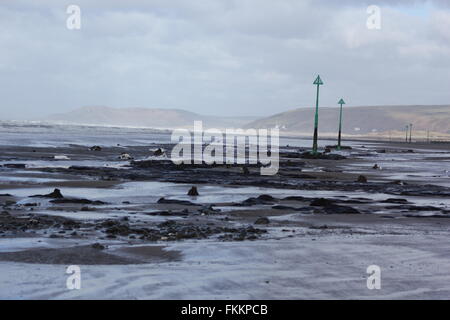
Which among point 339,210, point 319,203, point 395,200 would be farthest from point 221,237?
point 395,200

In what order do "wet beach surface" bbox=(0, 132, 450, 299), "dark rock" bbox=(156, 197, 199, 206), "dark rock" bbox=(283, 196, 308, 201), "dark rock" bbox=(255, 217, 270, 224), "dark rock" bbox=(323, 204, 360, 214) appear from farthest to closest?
"dark rock" bbox=(283, 196, 308, 201) → "dark rock" bbox=(156, 197, 199, 206) → "dark rock" bbox=(323, 204, 360, 214) → "dark rock" bbox=(255, 217, 270, 224) → "wet beach surface" bbox=(0, 132, 450, 299)

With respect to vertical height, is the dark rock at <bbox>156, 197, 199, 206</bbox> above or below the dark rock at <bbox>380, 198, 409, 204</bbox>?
above

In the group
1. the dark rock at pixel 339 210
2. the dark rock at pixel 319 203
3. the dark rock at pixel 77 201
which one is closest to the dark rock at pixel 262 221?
the dark rock at pixel 339 210

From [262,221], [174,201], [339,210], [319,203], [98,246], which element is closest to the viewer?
[98,246]

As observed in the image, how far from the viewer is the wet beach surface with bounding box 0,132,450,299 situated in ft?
27.0

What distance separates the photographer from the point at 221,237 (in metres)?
11.8

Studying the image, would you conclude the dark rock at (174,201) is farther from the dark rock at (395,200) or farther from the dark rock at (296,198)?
the dark rock at (395,200)

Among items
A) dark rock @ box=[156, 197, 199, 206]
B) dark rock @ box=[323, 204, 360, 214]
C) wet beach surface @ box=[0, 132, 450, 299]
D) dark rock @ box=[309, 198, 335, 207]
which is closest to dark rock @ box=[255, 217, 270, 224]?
wet beach surface @ box=[0, 132, 450, 299]

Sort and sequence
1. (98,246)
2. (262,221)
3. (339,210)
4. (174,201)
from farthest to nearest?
(174,201), (339,210), (262,221), (98,246)

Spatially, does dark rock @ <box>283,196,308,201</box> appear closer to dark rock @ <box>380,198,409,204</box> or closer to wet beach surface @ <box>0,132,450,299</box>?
wet beach surface @ <box>0,132,450,299</box>

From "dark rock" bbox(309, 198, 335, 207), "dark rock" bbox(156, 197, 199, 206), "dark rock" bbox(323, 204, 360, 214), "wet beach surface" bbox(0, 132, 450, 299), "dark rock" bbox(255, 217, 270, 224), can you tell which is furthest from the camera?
"dark rock" bbox(156, 197, 199, 206)

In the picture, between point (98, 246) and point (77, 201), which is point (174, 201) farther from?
point (98, 246)

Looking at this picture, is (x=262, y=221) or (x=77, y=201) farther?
(x=77, y=201)

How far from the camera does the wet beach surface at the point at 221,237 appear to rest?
27.0 ft
